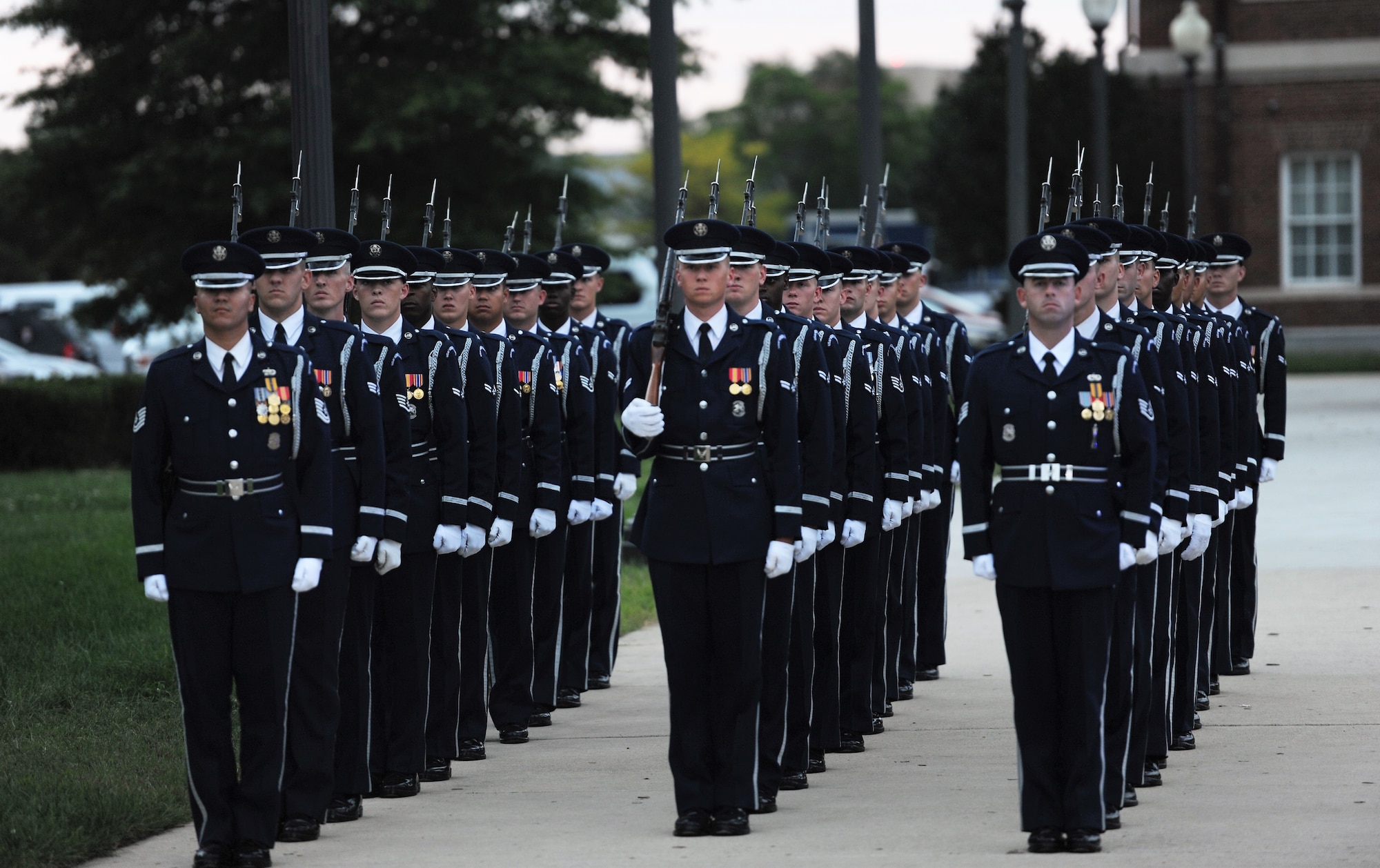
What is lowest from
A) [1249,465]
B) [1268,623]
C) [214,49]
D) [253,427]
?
[1268,623]

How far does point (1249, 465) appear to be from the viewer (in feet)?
35.3

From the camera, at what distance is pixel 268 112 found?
2491 cm

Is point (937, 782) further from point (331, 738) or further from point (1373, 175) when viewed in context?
point (1373, 175)

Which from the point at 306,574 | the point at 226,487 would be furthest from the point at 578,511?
the point at 226,487

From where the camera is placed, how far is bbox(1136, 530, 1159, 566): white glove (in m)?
7.22

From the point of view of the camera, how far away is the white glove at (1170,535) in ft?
25.7

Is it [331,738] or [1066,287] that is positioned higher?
[1066,287]

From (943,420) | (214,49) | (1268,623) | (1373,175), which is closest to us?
(943,420)

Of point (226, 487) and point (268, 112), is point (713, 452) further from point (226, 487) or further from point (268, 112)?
point (268, 112)

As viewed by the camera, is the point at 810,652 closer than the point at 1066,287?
No

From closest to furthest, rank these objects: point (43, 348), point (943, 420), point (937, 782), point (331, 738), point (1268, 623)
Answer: point (331, 738), point (937, 782), point (943, 420), point (1268, 623), point (43, 348)

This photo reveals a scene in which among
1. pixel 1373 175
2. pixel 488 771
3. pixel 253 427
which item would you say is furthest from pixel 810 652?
pixel 1373 175

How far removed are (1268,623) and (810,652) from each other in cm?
504

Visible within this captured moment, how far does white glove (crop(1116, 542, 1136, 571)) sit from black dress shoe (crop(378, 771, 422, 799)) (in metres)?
3.12
